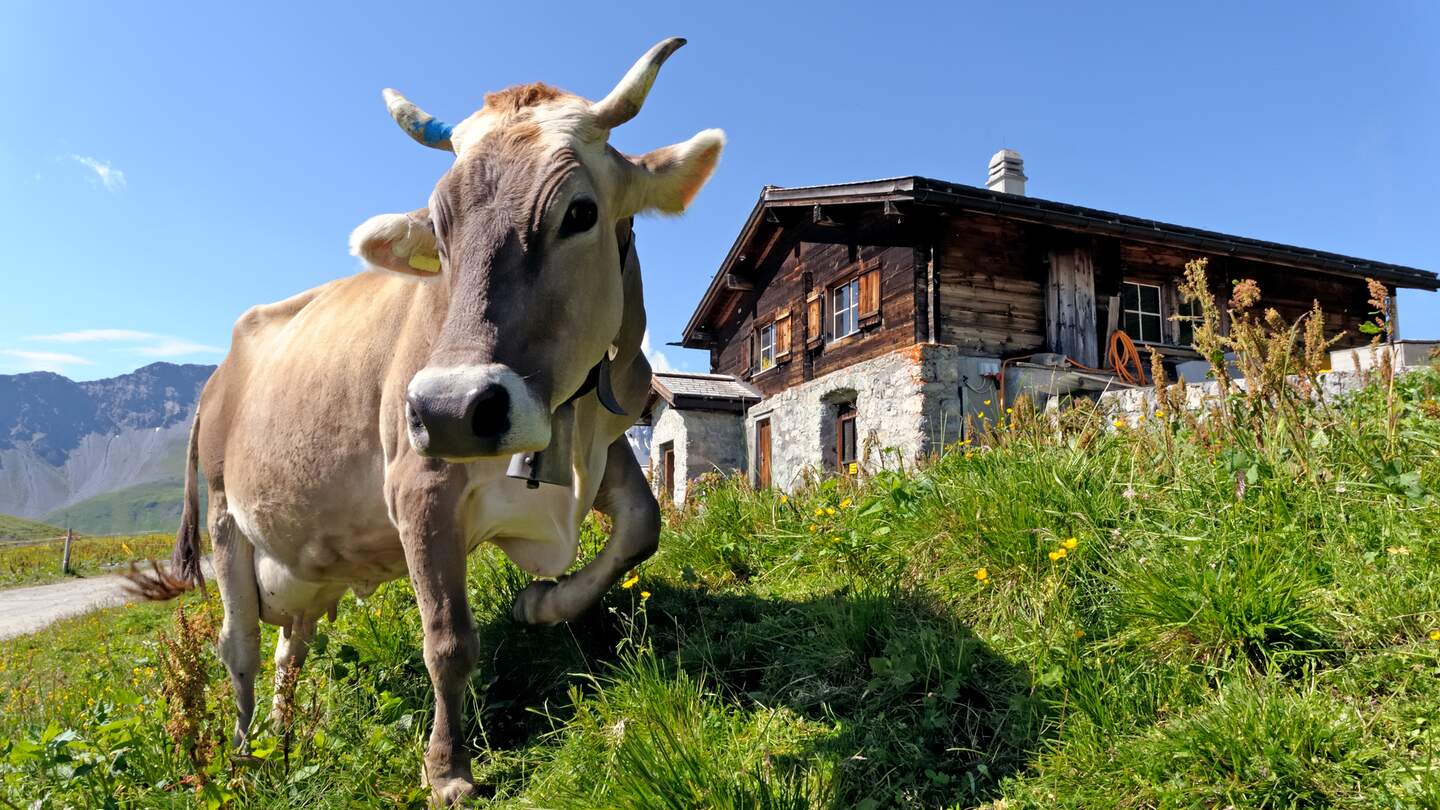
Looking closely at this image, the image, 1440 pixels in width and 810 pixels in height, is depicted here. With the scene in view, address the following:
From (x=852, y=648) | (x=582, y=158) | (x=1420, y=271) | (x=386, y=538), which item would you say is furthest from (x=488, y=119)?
(x=1420, y=271)

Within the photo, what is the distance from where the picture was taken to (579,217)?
7.21 ft

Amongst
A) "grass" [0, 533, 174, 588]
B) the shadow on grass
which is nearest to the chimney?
the shadow on grass

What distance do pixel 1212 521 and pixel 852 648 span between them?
140cm

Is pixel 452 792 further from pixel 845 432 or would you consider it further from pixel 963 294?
pixel 845 432

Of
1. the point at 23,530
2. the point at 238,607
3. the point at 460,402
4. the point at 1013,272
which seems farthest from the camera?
the point at 23,530

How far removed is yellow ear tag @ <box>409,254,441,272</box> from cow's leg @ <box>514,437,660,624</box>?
1.01m

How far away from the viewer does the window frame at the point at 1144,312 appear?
43.8ft

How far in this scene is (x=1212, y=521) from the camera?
2.95 meters

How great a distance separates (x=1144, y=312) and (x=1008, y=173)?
440cm

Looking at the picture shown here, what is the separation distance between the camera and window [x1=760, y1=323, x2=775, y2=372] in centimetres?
1801

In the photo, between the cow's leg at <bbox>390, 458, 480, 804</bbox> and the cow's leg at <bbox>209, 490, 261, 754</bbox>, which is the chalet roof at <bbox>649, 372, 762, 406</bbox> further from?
Answer: the cow's leg at <bbox>390, 458, 480, 804</bbox>

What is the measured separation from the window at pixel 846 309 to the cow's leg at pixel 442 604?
1217cm

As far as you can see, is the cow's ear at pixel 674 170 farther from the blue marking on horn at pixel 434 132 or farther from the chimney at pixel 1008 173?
the chimney at pixel 1008 173

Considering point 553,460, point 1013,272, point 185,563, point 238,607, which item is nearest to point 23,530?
point 1013,272
